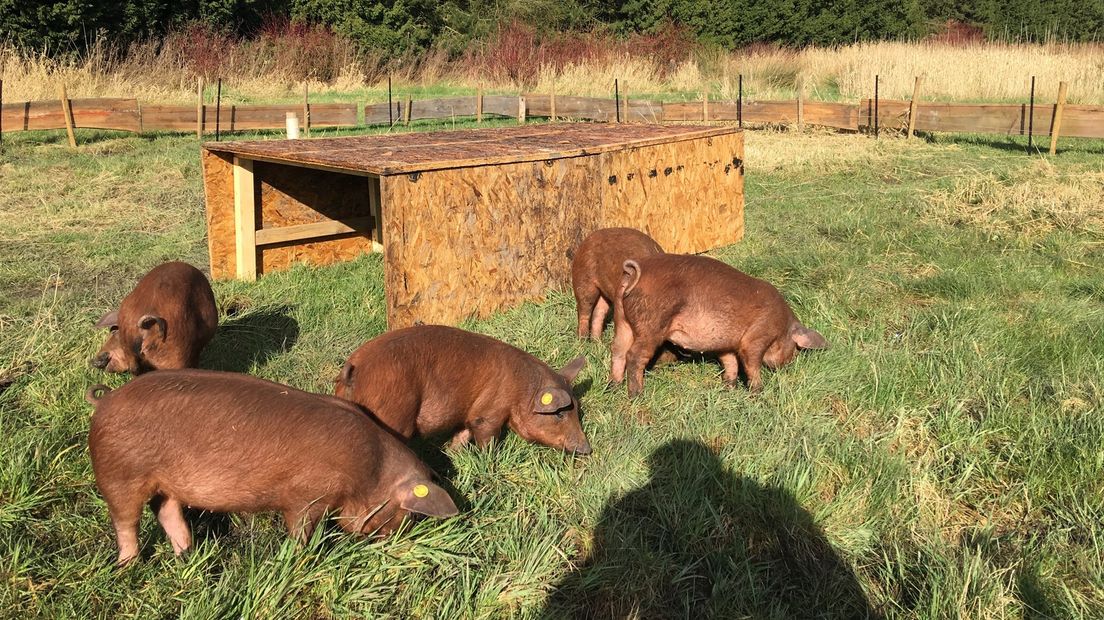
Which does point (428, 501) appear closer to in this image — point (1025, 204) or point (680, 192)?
point (680, 192)

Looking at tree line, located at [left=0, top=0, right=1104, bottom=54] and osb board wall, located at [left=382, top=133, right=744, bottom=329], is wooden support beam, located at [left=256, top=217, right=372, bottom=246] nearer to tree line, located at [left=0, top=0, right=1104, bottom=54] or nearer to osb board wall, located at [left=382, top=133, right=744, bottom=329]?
osb board wall, located at [left=382, top=133, right=744, bottom=329]

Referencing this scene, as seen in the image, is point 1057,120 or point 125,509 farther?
point 1057,120

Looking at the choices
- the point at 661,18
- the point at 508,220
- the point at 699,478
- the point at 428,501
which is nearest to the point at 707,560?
the point at 699,478

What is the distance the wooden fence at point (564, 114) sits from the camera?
53.4 ft

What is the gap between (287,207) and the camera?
9.02 meters

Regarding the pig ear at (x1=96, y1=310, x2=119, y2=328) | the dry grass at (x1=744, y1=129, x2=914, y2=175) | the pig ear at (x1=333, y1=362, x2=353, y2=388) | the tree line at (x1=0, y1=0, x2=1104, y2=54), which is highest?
the tree line at (x1=0, y1=0, x2=1104, y2=54)

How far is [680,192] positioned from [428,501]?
612cm

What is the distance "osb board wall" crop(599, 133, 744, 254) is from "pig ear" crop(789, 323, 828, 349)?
2.63m

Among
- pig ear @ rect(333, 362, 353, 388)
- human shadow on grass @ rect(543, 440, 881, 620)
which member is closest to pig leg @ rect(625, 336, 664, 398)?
human shadow on grass @ rect(543, 440, 881, 620)

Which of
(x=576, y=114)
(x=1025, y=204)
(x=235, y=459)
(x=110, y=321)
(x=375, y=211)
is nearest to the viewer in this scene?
(x=235, y=459)

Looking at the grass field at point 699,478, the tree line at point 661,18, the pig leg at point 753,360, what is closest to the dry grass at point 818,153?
the grass field at point 699,478

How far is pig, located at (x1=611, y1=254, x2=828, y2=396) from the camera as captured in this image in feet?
18.1

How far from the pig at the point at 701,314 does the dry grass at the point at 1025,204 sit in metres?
5.22

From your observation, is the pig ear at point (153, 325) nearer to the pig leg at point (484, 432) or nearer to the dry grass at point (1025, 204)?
the pig leg at point (484, 432)
